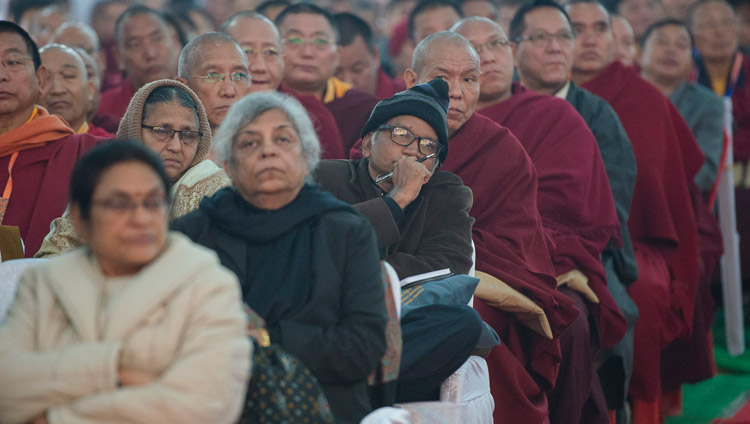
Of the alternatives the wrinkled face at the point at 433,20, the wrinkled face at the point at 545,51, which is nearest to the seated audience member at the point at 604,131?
the wrinkled face at the point at 545,51

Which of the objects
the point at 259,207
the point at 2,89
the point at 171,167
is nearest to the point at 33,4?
the point at 2,89

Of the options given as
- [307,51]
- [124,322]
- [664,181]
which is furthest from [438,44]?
[124,322]

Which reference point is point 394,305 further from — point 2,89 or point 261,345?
point 2,89

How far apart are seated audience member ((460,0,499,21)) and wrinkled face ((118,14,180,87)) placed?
2.23 metres

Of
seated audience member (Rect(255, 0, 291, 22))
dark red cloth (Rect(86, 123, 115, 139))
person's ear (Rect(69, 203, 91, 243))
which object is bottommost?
dark red cloth (Rect(86, 123, 115, 139))

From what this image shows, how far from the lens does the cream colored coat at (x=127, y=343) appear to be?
211cm

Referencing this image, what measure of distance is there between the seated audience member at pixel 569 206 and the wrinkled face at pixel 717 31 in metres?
3.66

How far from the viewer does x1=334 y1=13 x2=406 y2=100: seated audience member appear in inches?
280

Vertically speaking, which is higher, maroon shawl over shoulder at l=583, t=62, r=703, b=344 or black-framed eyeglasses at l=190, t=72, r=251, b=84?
black-framed eyeglasses at l=190, t=72, r=251, b=84

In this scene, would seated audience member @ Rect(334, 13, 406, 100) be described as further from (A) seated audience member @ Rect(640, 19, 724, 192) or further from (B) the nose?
(B) the nose

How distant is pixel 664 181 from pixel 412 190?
275cm

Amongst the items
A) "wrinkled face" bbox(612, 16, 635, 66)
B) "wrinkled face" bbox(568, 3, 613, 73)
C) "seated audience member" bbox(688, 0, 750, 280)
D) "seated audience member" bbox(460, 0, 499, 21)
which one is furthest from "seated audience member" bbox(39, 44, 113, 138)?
"seated audience member" bbox(688, 0, 750, 280)

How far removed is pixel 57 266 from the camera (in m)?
2.25

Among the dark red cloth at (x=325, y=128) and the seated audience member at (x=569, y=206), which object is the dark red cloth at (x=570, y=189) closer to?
the seated audience member at (x=569, y=206)
